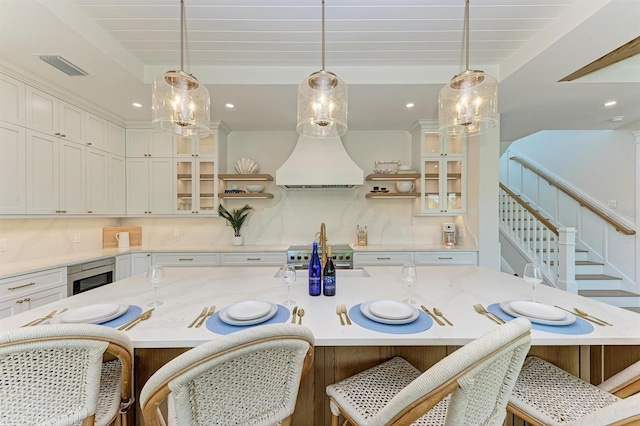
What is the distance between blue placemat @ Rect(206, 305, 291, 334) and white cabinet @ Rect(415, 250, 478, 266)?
2.48 metres

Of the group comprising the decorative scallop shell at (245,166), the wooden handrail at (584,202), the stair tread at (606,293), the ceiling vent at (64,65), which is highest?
the ceiling vent at (64,65)

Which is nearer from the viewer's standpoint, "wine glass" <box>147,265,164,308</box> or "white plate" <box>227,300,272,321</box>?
"white plate" <box>227,300,272,321</box>

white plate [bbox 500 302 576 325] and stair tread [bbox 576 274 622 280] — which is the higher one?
white plate [bbox 500 302 576 325]

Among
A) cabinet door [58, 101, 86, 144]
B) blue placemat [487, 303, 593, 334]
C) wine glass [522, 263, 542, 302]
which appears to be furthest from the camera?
cabinet door [58, 101, 86, 144]

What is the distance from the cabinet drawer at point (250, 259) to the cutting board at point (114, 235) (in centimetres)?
137

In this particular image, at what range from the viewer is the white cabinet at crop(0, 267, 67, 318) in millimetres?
1978

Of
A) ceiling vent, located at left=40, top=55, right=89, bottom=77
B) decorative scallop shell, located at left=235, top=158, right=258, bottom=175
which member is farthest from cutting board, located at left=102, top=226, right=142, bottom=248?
ceiling vent, located at left=40, top=55, right=89, bottom=77

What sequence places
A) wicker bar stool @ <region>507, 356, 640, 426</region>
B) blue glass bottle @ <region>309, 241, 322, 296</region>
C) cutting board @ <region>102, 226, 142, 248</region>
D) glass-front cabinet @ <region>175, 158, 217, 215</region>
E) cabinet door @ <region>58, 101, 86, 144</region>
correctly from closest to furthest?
1. wicker bar stool @ <region>507, 356, 640, 426</region>
2. blue glass bottle @ <region>309, 241, 322, 296</region>
3. cabinet door @ <region>58, 101, 86, 144</region>
4. cutting board @ <region>102, 226, 142, 248</region>
5. glass-front cabinet @ <region>175, 158, 217, 215</region>

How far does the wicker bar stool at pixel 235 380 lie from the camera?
658mm

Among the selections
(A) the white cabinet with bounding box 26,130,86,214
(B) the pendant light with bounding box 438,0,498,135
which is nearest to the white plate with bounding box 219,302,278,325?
(B) the pendant light with bounding box 438,0,498,135

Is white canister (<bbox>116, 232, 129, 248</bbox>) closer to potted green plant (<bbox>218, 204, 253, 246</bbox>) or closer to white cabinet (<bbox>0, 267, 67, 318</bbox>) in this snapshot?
white cabinet (<bbox>0, 267, 67, 318</bbox>)

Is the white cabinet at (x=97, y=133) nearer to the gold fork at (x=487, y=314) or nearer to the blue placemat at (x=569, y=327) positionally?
the gold fork at (x=487, y=314)

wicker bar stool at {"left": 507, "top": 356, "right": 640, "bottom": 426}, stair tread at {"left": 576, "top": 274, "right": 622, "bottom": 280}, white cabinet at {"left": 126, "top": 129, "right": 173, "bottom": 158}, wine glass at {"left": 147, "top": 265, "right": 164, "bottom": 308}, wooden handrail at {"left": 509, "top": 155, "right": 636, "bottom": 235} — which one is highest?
white cabinet at {"left": 126, "top": 129, "right": 173, "bottom": 158}

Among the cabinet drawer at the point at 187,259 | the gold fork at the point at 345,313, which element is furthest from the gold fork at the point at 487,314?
the cabinet drawer at the point at 187,259
